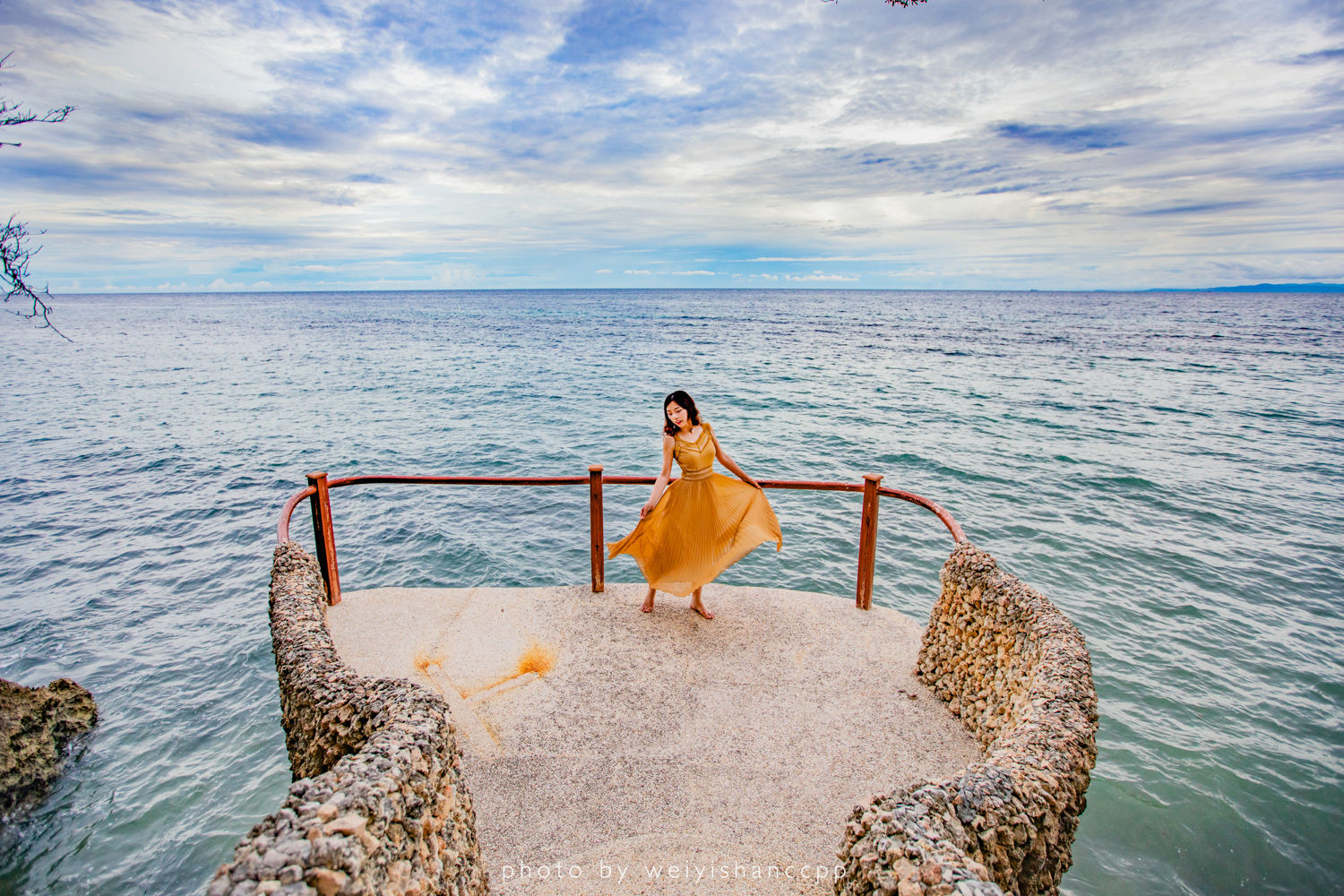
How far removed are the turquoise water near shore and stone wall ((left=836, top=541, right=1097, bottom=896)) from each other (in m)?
1.30

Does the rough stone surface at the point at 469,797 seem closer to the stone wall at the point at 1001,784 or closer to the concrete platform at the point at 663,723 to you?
the stone wall at the point at 1001,784

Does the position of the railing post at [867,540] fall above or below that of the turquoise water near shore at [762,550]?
above

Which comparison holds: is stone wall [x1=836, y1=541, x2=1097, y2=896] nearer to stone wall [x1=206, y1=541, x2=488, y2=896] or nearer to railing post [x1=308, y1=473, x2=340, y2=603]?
stone wall [x1=206, y1=541, x2=488, y2=896]

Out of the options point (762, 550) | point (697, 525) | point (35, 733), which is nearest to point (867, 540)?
point (697, 525)

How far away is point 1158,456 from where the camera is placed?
17.0 metres

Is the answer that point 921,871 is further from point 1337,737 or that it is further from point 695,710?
point 1337,737

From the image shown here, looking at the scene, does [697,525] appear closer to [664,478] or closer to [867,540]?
[664,478]

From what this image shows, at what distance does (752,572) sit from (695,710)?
19.4 ft

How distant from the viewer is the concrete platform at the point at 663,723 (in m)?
3.60

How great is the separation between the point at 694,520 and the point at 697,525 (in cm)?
6

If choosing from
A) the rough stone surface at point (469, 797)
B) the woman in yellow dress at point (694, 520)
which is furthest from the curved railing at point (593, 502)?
the rough stone surface at point (469, 797)

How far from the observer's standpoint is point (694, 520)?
5969mm

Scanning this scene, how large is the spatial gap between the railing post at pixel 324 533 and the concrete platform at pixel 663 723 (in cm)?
27

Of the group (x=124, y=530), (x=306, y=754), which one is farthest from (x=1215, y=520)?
(x=124, y=530)
